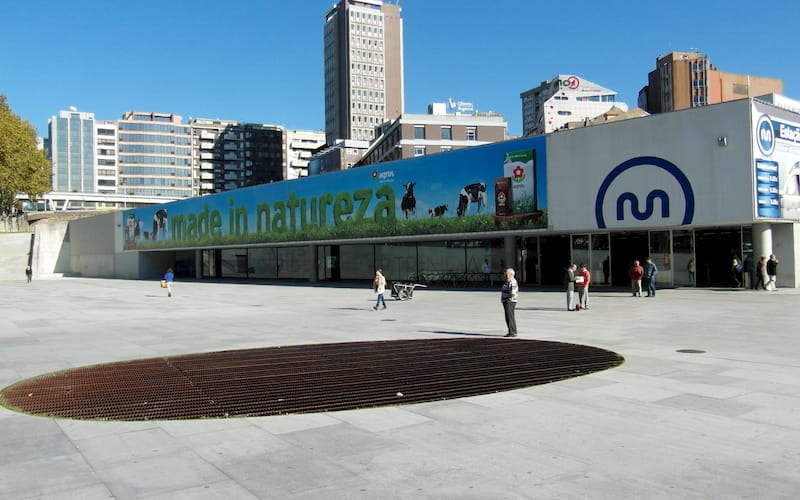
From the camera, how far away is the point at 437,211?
3834 cm

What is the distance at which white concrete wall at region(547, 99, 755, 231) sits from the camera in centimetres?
2756

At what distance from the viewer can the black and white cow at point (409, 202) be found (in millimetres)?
39719

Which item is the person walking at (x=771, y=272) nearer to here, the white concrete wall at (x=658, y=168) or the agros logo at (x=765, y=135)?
the white concrete wall at (x=658, y=168)

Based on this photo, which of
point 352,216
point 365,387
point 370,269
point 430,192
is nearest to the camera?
point 365,387

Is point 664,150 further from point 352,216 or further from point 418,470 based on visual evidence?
point 418,470

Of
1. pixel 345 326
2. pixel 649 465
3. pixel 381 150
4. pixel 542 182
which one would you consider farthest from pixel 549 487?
pixel 381 150

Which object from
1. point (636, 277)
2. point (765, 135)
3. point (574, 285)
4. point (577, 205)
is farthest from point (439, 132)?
point (574, 285)

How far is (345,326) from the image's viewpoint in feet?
60.1

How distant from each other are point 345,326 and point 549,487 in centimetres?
1343

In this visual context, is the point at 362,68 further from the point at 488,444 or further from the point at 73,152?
the point at 488,444

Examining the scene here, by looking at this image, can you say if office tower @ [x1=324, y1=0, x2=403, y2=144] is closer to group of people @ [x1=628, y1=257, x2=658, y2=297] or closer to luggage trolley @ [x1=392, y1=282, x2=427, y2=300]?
luggage trolley @ [x1=392, y1=282, x2=427, y2=300]

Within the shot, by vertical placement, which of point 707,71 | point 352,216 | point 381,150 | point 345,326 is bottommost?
point 345,326

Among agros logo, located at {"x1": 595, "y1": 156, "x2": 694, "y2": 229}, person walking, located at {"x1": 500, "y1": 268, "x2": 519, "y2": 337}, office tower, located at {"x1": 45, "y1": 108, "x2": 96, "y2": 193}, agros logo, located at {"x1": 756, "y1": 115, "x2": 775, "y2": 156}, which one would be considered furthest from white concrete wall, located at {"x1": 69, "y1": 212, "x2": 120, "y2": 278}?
office tower, located at {"x1": 45, "y1": 108, "x2": 96, "y2": 193}

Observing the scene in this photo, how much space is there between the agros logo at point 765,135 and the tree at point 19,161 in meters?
78.0
